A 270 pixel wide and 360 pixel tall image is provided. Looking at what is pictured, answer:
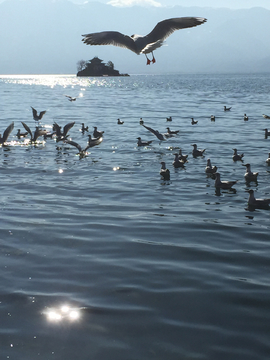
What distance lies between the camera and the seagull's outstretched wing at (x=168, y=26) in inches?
431

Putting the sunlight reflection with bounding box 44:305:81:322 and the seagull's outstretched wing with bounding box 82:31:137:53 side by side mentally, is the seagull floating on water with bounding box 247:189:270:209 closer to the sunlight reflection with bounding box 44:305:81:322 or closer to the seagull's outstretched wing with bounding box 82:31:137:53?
the seagull's outstretched wing with bounding box 82:31:137:53

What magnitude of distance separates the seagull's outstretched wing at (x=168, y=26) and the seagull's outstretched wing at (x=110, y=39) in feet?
1.69

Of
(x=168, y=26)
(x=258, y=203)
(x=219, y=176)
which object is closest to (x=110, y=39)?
(x=168, y=26)

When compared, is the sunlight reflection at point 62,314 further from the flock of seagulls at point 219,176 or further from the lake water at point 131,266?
the flock of seagulls at point 219,176

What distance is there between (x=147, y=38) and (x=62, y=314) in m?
7.55

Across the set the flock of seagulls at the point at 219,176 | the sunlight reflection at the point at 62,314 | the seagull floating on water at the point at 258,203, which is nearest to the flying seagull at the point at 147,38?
the seagull floating on water at the point at 258,203

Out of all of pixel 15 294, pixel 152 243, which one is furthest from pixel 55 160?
pixel 15 294

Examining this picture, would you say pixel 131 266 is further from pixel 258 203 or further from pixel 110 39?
pixel 110 39

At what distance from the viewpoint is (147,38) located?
11.4 metres

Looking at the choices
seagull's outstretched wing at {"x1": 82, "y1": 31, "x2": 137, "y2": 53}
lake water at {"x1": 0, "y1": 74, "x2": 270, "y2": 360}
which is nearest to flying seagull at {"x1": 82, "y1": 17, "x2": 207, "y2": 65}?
seagull's outstretched wing at {"x1": 82, "y1": 31, "x2": 137, "y2": 53}

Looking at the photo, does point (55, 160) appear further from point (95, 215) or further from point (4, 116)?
point (4, 116)

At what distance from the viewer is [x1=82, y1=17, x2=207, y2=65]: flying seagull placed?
11.0m

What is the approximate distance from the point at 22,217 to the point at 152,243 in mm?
3742

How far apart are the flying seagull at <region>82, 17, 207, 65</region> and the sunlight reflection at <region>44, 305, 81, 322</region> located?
21.5 feet
